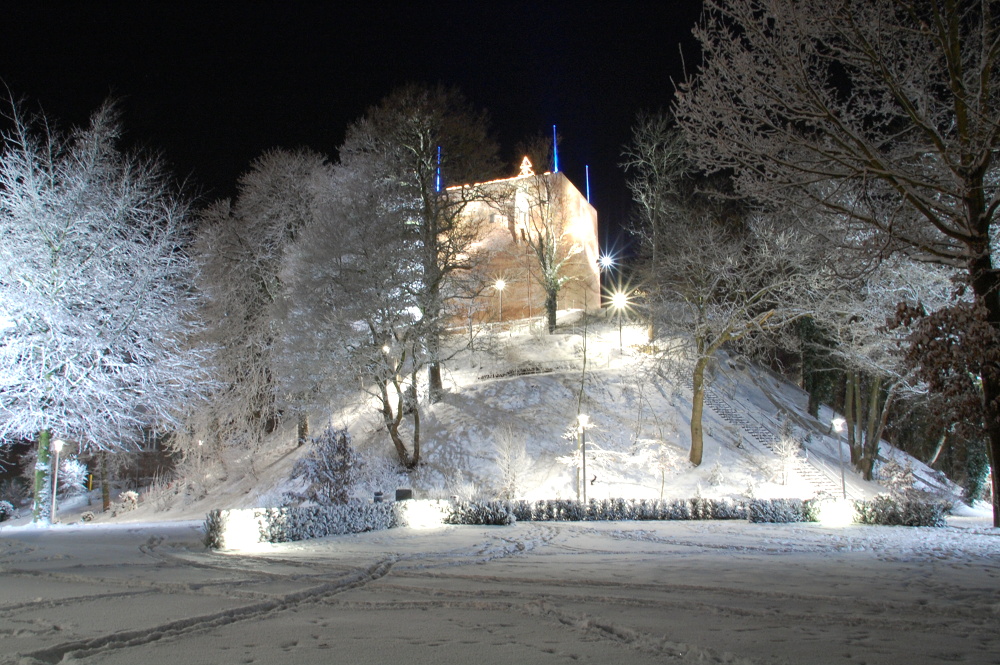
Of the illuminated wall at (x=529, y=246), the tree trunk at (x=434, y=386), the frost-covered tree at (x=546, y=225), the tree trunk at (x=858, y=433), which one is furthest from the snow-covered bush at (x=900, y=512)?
the illuminated wall at (x=529, y=246)

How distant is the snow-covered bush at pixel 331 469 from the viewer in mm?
17453

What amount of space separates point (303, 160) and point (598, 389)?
17.2m

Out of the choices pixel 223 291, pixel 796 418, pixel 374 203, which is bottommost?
pixel 796 418

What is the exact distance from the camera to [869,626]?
17.3ft

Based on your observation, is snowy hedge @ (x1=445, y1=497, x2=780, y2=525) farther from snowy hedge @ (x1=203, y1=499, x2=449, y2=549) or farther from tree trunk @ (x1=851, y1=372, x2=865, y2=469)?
tree trunk @ (x1=851, y1=372, x2=865, y2=469)

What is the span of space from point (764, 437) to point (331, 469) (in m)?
16.7

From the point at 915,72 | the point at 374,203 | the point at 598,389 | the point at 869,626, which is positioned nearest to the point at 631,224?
the point at 598,389

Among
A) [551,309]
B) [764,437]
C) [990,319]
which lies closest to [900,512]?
[990,319]

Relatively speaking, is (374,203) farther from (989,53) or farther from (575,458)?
(989,53)

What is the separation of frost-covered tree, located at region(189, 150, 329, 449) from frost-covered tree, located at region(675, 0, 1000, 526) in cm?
1973

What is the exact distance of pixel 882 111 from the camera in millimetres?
9523

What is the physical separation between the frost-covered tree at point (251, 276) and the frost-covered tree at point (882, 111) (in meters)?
19.7

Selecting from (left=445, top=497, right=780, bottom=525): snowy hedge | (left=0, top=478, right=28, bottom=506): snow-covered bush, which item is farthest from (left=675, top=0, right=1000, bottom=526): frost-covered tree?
(left=0, top=478, right=28, bottom=506): snow-covered bush

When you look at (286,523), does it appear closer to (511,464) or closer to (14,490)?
(511,464)
